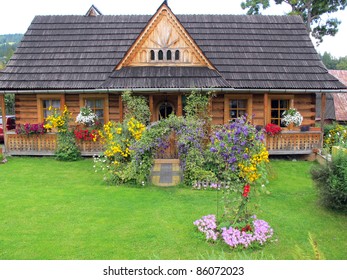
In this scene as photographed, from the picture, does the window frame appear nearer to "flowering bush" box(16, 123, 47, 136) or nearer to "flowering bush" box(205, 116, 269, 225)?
"flowering bush" box(205, 116, 269, 225)

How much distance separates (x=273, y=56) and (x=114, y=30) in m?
7.82

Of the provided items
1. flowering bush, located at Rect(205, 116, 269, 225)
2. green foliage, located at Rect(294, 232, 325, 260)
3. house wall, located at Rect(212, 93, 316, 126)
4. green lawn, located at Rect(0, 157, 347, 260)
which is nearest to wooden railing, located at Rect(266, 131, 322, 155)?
house wall, located at Rect(212, 93, 316, 126)

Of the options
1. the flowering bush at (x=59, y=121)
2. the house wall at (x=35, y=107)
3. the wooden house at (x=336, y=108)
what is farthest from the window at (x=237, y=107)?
the wooden house at (x=336, y=108)

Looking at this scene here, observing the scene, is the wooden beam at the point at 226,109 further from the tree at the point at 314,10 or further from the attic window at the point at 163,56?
the tree at the point at 314,10

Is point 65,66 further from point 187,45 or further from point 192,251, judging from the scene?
point 192,251

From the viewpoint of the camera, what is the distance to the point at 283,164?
13875mm

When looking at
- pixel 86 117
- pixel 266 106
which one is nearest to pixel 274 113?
pixel 266 106

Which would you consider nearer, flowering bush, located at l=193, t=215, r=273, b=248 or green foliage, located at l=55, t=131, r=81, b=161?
flowering bush, located at l=193, t=215, r=273, b=248

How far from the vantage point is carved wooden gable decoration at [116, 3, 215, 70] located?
14039 mm

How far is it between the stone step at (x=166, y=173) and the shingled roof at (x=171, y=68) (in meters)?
3.03

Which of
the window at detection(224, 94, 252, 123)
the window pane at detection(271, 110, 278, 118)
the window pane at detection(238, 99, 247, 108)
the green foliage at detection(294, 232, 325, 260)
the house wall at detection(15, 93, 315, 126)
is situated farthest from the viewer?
the window pane at detection(271, 110, 278, 118)

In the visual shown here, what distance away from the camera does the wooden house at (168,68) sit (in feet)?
46.5

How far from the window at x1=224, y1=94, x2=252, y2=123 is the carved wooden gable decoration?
1717mm
